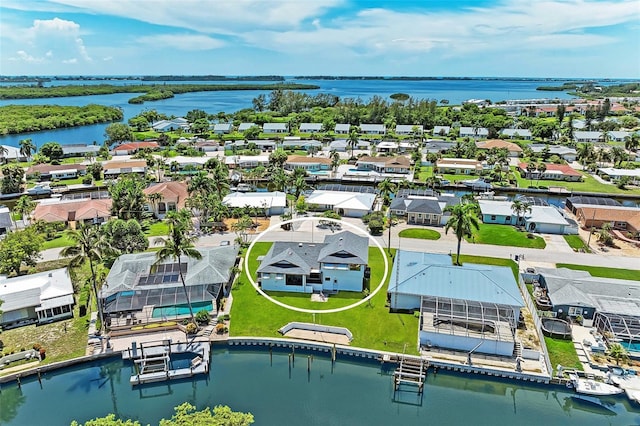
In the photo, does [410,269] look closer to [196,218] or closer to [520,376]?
[520,376]

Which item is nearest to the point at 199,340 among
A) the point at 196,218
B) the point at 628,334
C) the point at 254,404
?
the point at 254,404

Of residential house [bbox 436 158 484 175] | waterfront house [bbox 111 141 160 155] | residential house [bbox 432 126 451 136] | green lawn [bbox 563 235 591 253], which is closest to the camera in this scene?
green lawn [bbox 563 235 591 253]

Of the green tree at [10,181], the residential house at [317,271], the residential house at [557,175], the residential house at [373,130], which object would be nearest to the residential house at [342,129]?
the residential house at [373,130]

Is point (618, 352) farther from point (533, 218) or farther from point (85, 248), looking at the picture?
point (85, 248)

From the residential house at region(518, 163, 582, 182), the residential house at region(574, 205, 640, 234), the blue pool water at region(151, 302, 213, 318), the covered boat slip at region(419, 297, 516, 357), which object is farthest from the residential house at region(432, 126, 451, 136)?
the blue pool water at region(151, 302, 213, 318)

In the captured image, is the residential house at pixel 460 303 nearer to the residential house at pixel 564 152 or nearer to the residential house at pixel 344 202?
the residential house at pixel 344 202

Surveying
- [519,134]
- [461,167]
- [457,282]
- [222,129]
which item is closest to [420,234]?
[457,282]

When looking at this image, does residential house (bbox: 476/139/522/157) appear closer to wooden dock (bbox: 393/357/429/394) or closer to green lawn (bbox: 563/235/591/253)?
green lawn (bbox: 563/235/591/253)
